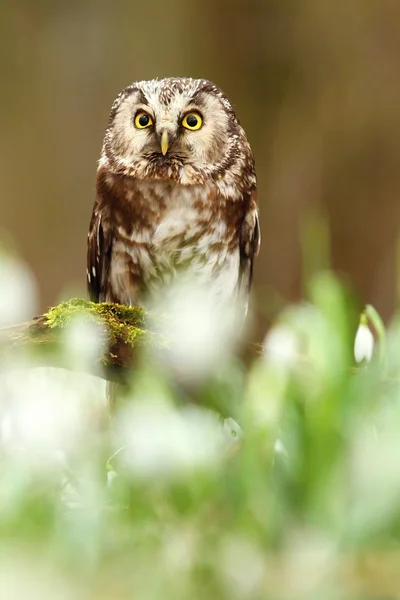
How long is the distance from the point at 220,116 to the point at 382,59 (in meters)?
2.31

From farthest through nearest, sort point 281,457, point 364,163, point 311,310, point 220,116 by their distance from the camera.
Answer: point 364,163, point 220,116, point 311,310, point 281,457

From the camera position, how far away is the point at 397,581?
1.82ft

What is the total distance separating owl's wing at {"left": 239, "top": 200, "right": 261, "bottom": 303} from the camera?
6.66 feet

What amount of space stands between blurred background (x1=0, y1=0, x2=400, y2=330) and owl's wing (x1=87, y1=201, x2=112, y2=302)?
1648 mm

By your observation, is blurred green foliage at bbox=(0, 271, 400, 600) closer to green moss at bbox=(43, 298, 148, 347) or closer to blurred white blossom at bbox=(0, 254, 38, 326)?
blurred white blossom at bbox=(0, 254, 38, 326)

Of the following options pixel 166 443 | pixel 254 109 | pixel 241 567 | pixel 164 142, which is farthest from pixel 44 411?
pixel 254 109

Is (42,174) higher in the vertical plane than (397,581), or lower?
lower

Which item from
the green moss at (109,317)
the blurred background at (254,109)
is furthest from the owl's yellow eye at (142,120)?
the blurred background at (254,109)

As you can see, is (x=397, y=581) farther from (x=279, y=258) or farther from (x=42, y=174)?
(x=42, y=174)

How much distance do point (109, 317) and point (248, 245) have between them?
89 cm

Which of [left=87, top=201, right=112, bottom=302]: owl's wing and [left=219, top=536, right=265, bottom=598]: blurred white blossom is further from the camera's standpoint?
[left=87, top=201, right=112, bottom=302]: owl's wing

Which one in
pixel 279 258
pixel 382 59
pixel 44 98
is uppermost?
pixel 382 59

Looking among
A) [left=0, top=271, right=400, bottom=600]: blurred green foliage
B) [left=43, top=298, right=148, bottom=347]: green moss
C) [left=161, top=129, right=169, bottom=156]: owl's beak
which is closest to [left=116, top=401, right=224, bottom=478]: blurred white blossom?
[left=0, top=271, right=400, bottom=600]: blurred green foliage

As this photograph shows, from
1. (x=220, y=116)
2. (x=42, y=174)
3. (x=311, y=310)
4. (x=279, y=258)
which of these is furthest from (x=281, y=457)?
(x=42, y=174)
